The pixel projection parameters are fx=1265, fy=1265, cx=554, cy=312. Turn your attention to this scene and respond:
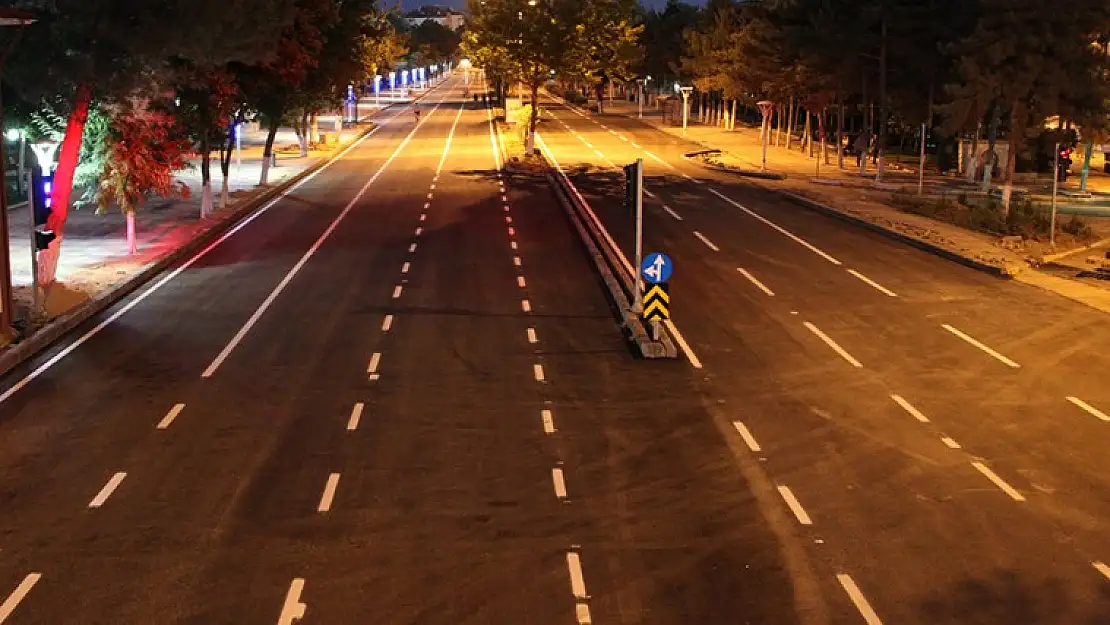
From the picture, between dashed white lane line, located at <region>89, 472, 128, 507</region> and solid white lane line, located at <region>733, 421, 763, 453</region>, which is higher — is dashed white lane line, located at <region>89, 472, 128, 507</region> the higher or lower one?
the lower one

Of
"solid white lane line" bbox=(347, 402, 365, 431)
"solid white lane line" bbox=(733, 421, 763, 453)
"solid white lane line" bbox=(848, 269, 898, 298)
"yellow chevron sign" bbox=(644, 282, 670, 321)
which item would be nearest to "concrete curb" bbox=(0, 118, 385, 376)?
"solid white lane line" bbox=(347, 402, 365, 431)

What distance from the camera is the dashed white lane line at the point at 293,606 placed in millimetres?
10617

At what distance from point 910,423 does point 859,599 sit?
6.53 metres

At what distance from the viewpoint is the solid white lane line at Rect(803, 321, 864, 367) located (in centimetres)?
2120

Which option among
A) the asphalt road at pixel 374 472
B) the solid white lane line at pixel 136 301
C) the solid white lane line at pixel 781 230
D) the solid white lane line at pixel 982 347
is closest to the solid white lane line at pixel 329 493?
the asphalt road at pixel 374 472

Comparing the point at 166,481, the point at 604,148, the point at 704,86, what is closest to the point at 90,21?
the point at 166,481

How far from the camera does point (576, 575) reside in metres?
11.7

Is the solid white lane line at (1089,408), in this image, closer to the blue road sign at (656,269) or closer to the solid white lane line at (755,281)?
the blue road sign at (656,269)

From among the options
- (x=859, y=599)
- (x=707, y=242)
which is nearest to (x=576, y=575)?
(x=859, y=599)

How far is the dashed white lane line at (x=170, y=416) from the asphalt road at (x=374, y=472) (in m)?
0.05

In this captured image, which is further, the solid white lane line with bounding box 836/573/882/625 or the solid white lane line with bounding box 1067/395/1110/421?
the solid white lane line with bounding box 1067/395/1110/421

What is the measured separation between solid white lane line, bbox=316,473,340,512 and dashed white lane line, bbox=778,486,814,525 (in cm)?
498

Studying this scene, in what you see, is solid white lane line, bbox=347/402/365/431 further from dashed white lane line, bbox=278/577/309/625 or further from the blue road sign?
the blue road sign

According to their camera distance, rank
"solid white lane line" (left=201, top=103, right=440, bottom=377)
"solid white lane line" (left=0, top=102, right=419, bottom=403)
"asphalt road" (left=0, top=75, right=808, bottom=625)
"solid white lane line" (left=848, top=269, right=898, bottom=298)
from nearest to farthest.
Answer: "asphalt road" (left=0, top=75, right=808, bottom=625) < "solid white lane line" (left=0, top=102, right=419, bottom=403) < "solid white lane line" (left=201, top=103, right=440, bottom=377) < "solid white lane line" (left=848, top=269, right=898, bottom=298)
